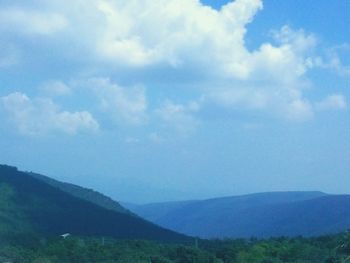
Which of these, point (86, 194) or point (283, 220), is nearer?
point (86, 194)

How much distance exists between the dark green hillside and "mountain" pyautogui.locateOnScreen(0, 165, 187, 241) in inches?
164

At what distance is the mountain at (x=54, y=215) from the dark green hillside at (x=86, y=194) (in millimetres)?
4171

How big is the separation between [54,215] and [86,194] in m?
20.4

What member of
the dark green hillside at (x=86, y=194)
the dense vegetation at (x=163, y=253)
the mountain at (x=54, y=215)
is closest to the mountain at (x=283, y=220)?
the dark green hillside at (x=86, y=194)

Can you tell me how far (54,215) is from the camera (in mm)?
Result: 83750

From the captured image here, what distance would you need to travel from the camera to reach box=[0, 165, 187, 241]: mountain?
75.6 metres

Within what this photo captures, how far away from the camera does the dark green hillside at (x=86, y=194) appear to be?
9925 cm

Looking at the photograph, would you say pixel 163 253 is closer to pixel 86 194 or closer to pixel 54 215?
pixel 54 215

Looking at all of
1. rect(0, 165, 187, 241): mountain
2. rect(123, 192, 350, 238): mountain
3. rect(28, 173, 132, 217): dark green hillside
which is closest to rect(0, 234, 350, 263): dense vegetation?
rect(0, 165, 187, 241): mountain

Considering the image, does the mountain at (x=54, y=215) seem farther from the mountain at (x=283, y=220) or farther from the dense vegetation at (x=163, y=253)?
the mountain at (x=283, y=220)

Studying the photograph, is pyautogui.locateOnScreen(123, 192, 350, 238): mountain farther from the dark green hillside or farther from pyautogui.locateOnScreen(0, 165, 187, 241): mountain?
pyautogui.locateOnScreen(0, 165, 187, 241): mountain

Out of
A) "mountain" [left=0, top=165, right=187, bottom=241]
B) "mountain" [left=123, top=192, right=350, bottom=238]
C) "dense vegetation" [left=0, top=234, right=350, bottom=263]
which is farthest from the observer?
"mountain" [left=123, top=192, right=350, bottom=238]

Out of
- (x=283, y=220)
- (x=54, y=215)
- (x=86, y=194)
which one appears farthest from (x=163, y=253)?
(x=283, y=220)

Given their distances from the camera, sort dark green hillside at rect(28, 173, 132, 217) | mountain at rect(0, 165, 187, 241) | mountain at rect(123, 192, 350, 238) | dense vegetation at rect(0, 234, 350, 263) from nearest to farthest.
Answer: dense vegetation at rect(0, 234, 350, 263) → mountain at rect(0, 165, 187, 241) → dark green hillside at rect(28, 173, 132, 217) → mountain at rect(123, 192, 350, 238)
